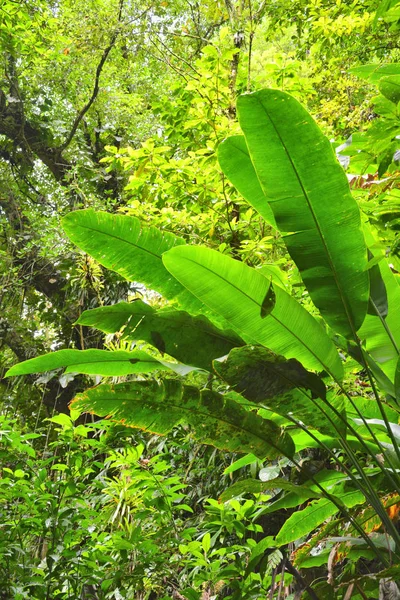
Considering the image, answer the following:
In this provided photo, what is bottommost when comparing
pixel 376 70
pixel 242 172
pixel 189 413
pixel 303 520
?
pixel 303 520

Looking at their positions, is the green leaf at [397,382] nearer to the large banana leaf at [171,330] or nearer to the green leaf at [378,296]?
the green leaf at [378,296]

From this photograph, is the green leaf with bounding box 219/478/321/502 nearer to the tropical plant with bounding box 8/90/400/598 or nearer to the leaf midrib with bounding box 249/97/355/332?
the tropical plant with bounding box 8/90/400/598

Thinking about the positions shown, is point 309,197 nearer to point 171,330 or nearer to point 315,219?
point 315,219

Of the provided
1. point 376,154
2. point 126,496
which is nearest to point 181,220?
point 126,496

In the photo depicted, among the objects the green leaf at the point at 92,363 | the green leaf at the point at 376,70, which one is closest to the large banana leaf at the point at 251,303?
the green leaf at the point at 92,363

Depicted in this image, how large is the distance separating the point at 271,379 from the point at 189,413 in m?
0.23

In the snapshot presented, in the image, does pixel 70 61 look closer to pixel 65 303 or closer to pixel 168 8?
pixel 168 8

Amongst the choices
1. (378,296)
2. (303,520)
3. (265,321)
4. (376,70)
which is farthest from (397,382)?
(376,70)

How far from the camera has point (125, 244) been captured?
139 centimetres

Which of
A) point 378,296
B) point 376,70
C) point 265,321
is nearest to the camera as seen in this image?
point 265,321

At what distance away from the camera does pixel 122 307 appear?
4.17ft

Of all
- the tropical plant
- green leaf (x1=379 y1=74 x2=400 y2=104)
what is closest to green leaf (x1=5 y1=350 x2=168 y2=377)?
the tropical plant

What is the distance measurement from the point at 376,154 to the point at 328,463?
66.5 inches

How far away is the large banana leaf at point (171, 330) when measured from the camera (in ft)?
4.13
